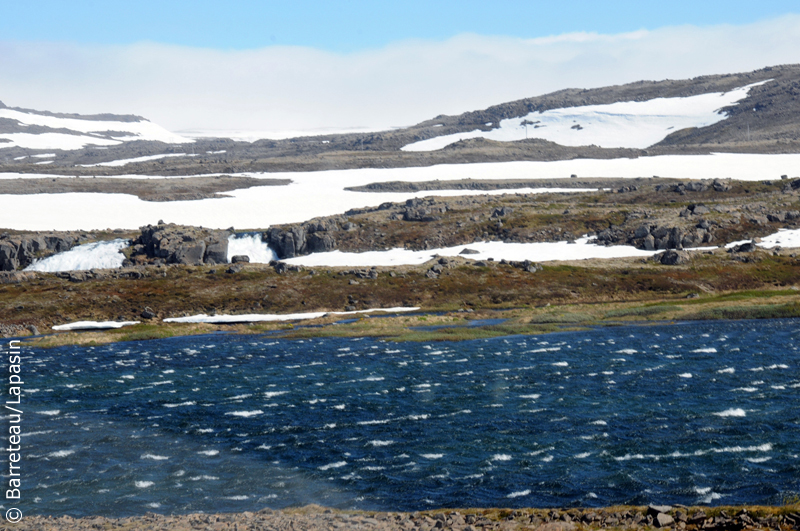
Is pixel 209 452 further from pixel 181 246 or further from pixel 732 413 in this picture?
pixel 181 246

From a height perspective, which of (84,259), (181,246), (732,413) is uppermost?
(181,246)

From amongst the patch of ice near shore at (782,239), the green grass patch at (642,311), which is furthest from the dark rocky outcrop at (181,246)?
the patch of ice near shore at (782,239)

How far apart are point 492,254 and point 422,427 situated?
217 ft

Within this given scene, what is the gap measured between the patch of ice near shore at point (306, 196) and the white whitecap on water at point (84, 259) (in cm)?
2556

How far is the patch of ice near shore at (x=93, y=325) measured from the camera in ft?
222

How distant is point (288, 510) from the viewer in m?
22.1

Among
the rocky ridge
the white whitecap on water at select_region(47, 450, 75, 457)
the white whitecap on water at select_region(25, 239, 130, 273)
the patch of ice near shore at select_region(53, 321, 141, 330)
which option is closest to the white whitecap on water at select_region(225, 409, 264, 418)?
the white whitecap on water at select_region(47, 450, 75, 457)

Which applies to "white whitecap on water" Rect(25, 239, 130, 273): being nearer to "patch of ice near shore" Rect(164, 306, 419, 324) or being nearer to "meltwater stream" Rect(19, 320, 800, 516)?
"patch of ice near shore" Rect(164, 306, 419, 324)

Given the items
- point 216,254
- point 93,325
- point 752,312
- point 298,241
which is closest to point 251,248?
point 298,241

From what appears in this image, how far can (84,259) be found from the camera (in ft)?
330

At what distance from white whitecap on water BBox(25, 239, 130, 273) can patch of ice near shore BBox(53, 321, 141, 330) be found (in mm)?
29614

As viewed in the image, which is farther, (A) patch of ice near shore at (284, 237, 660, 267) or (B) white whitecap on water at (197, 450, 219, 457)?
(A) patch of ice near shore at (284, 237, 660, 267)

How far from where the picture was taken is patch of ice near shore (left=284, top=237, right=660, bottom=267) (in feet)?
301

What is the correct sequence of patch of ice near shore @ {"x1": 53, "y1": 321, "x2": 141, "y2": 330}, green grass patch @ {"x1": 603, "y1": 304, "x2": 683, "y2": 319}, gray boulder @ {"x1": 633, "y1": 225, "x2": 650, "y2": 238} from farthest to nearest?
gray boulder @ {"x1": 633, "y1": 225, "x2": 650, "y2": 238} < patch of ice near shore @ {"x1": 53, "y1": 321, "x2": 141, "y2": 330} < green grass patch @ {"x1": 603, "y1": 304, "x2": 683, "y2": 319}
